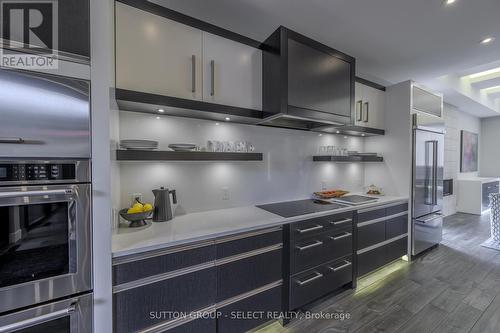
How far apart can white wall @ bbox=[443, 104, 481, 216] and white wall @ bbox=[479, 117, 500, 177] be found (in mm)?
1371

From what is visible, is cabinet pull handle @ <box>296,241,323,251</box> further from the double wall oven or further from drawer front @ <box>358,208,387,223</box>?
the double wall oven

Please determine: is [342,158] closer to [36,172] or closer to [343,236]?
[343,236]

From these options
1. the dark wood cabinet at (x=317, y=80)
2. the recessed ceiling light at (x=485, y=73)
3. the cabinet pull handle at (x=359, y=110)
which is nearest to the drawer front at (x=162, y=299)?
the dark wood cabinet at (x=317, y=80)

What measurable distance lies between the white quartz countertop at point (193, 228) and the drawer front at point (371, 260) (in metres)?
0.72

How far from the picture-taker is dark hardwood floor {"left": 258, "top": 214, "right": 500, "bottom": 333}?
173 centimetres

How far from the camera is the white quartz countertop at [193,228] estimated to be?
121 centimetres

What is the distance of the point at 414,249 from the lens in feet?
9.37

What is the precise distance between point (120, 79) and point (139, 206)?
88cm

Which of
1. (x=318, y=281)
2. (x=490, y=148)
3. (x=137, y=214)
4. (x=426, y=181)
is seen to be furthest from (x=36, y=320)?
(x=490, y=148)

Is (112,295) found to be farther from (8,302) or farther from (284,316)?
(284,316)

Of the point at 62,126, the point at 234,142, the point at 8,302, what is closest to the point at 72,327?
the point at 8,302

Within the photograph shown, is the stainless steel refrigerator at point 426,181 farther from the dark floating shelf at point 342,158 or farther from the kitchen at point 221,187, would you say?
the dark floating shelf at point 342,158

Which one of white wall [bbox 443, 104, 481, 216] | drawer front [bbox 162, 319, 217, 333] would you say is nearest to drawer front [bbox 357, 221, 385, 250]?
drawer front [bbox 162, 319, 217, 333]

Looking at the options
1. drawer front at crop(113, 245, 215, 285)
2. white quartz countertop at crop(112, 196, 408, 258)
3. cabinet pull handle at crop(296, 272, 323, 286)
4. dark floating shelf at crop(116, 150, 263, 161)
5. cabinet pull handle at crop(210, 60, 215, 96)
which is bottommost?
cabinet pull handle at crop(296, 272, 323, 286)
